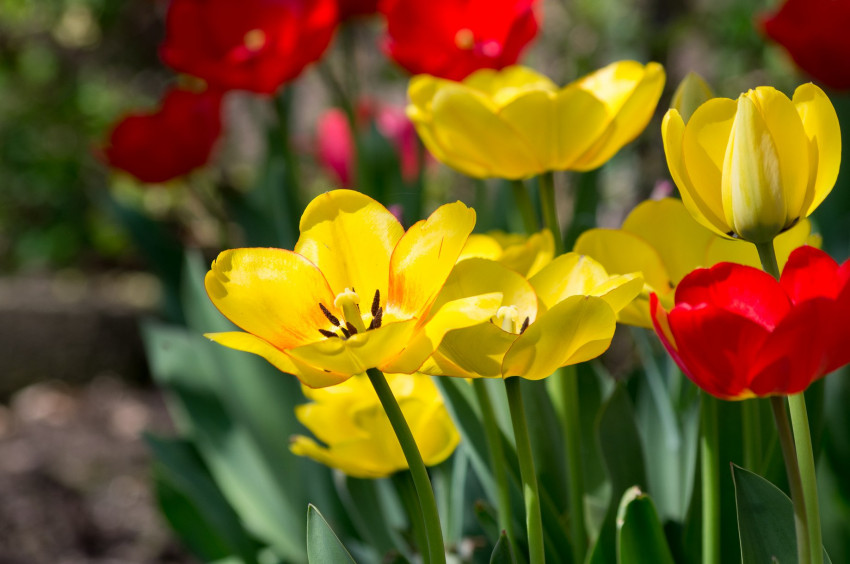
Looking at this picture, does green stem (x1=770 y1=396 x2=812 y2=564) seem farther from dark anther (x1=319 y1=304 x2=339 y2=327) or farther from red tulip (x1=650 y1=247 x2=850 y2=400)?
dark anther (x1=319 y1=304 x2=339 y2=327)

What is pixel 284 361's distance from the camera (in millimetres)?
397

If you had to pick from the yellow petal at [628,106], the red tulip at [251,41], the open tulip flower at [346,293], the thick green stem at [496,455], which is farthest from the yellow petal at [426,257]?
the red tulip at [251,41]

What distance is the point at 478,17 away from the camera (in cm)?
88

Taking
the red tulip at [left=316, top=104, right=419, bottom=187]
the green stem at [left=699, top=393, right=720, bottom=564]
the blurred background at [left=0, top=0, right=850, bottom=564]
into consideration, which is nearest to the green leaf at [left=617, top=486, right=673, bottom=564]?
the green stem at [left=699, top=393, right=720, bottom=564]

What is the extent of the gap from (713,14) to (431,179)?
2.75ft

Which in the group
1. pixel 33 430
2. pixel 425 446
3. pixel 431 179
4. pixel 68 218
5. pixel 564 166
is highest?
pixel 564 166

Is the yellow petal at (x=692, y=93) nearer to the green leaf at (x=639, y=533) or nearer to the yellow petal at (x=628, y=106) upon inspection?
the yellow petal at (x=628, y=106)

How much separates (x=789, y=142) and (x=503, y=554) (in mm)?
248

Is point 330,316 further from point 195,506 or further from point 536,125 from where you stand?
point 195,506

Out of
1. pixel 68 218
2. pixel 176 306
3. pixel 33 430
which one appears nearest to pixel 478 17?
pixel 176 306

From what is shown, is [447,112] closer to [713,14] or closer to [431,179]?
[713,14]

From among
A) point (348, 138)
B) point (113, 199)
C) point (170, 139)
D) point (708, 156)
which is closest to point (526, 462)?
point (708, 156)

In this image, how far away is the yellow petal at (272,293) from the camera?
1.32 ft

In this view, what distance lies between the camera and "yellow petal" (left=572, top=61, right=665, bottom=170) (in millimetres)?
570
